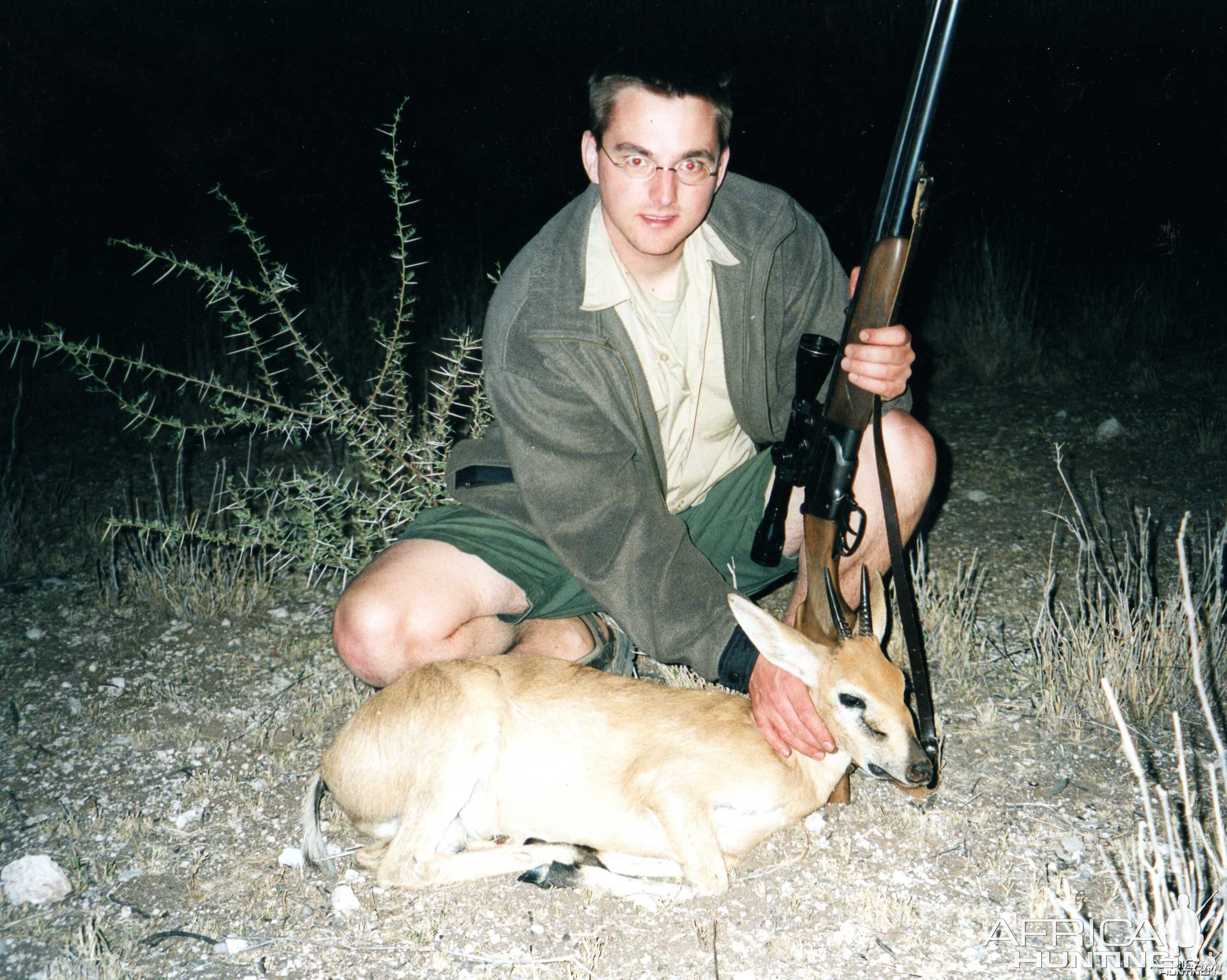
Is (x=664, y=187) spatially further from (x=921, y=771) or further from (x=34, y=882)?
(x=34, y=882)

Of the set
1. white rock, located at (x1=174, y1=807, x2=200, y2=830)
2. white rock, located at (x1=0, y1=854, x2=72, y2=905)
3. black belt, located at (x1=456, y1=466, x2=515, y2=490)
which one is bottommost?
white rock, located at (x1=0, y1=854, x2=72, y2=905)

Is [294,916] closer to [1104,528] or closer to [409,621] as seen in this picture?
[409,621]

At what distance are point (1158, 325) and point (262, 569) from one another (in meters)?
A: 6.13

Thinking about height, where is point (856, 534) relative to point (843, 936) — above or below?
above

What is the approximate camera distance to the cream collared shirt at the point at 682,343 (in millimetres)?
3295

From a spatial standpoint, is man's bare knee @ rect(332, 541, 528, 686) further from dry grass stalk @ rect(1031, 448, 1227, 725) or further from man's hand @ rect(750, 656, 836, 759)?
dry grass stalk @ rect(1031, 448, 1227, 725)

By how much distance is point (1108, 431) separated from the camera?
5621 millimetres

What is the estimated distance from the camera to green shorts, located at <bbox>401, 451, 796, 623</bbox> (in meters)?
3.49

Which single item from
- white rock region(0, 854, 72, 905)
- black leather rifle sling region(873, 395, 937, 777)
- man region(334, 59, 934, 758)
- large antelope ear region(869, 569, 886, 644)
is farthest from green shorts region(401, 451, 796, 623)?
white rock region(0, 854, 72, 905)

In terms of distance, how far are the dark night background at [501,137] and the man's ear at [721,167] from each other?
479 cm

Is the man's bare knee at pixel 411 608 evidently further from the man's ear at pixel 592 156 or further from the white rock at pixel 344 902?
the man's ear at pixel 592 156

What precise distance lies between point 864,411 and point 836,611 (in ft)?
1.97

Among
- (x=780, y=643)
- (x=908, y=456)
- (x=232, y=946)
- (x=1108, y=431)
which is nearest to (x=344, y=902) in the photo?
(x=232, y=946)

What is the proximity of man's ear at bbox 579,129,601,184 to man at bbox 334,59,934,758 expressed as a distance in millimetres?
11
